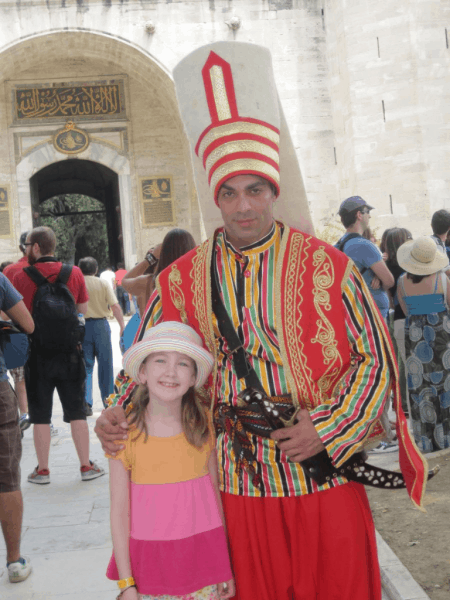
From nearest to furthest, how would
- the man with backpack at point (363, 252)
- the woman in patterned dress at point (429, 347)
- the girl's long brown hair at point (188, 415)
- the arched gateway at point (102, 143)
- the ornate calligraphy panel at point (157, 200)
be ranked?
the girl's long brown hair at point (188, 415), the woman in patterned dress at point (429, 347), the man with backpack at point (363, 252), the arched gateway at point (102, 143), the ornate calligraphy panel at point (157, 200)

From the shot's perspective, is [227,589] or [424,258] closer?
[227,589]

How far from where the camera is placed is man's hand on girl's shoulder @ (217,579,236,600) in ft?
6.11

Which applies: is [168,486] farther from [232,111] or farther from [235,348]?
[232,111]

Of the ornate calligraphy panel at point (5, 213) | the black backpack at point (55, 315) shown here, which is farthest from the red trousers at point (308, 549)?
the ornate calligraphy panel at point (5, 213)

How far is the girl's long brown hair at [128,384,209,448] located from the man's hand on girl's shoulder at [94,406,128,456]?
4cm

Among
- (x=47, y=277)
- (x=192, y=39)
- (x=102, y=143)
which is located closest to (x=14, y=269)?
(x=47, y=277)

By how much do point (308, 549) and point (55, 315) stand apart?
3211 mm

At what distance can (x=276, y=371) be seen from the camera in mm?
1797

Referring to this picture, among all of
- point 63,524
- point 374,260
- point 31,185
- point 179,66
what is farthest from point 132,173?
point 179,66

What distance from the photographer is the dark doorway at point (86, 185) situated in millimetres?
18594

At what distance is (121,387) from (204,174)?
656 mm

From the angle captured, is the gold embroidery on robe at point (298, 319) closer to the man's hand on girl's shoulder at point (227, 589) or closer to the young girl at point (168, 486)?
the young girl at point (168, 486)

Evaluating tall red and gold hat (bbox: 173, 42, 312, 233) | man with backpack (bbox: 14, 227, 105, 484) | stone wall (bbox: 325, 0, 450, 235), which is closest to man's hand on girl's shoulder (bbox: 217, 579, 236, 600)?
tall red and gold hat (bbox: 173, 42, 312, 233)

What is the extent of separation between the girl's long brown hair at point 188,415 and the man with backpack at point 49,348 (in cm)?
278
